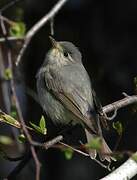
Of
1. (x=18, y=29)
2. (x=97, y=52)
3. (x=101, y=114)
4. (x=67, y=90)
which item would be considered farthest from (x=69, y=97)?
(x=97, y=52)

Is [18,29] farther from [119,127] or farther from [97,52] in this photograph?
[97,52]

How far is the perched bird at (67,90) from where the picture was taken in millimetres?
5043

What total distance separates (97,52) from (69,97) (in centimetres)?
167

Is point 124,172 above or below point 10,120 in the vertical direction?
below

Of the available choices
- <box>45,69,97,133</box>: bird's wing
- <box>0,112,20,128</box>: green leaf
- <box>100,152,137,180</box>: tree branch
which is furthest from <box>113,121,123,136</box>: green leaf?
<box>45,69,97,133</box>: bird's wing

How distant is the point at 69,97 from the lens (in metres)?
5.33

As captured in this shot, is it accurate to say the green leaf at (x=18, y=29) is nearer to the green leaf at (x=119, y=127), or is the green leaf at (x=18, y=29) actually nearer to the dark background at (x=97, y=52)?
the green leaf at (x=119, y=127)

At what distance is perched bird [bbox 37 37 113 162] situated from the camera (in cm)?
504

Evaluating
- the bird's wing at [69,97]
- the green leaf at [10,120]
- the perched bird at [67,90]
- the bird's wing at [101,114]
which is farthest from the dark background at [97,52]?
the green leaf at [10,120]

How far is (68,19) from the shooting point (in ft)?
23.7

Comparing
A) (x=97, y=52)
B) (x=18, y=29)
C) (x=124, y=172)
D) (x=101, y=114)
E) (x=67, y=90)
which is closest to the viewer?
(x=124, y=172)

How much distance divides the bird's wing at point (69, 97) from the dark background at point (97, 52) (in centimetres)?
104

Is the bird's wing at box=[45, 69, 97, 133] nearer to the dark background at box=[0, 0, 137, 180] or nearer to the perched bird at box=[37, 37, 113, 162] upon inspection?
the perched bird at box=[37, 37, 113, 162]

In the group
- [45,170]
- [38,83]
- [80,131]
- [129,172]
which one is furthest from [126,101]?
[45,170]
